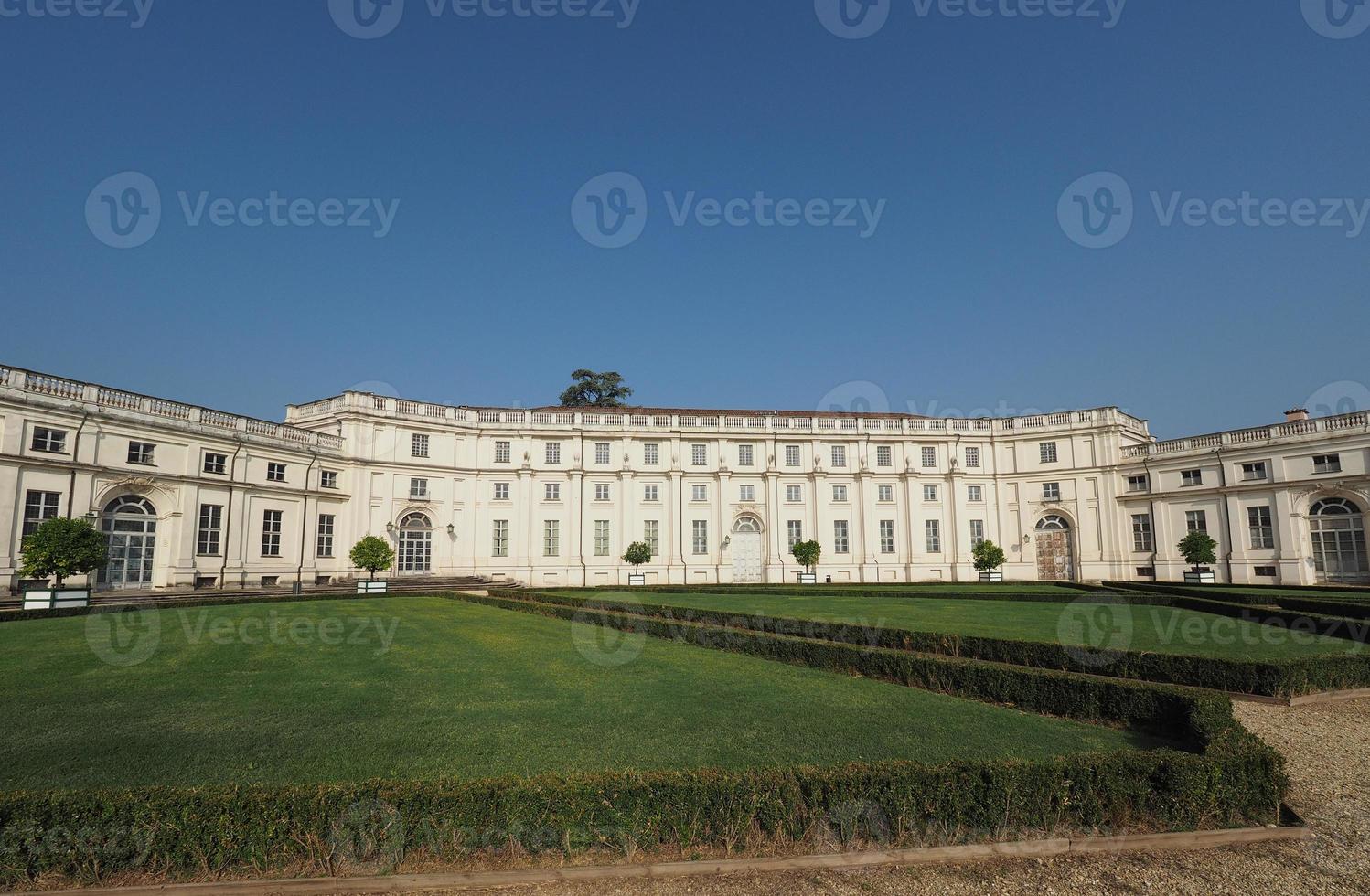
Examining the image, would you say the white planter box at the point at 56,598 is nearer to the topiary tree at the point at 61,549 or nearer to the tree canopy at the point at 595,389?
the topiary tree at the point at 61,549

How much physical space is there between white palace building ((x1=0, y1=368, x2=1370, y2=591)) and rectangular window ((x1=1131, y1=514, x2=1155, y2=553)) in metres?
0.11

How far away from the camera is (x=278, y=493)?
1334 inches

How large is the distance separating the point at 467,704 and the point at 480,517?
110ft

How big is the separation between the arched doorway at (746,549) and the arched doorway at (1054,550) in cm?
1706

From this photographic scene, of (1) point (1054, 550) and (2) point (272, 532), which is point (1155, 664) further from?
(1) point (1054, 550)

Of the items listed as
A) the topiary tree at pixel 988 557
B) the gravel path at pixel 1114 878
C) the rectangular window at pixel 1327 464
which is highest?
the rectangular window at pixel 1327 464

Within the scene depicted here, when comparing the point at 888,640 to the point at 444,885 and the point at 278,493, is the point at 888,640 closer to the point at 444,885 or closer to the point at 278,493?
the point at 444,885

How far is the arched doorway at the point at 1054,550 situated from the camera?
43.1 meters

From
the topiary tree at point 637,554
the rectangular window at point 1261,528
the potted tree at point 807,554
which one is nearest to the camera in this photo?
the rectangular window at point 1261,528

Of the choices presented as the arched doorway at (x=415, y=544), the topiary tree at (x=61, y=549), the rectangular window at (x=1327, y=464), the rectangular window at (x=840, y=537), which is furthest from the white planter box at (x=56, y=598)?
the rectangular window at (x=1327, y=464)

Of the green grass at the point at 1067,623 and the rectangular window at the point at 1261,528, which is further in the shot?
the rectangular window at the point at 1261,528

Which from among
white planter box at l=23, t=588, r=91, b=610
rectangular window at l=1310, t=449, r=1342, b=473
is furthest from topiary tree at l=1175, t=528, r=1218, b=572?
white planter box at l=23, t=588, r=91, b=610

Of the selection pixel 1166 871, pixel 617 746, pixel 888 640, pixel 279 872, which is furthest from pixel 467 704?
Answer: pixel 888 640

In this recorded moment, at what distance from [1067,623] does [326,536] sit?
3369 cm
